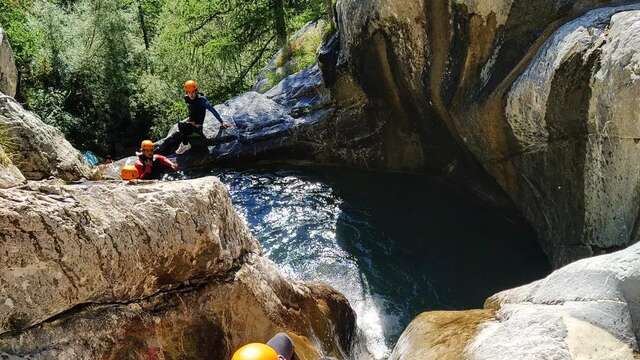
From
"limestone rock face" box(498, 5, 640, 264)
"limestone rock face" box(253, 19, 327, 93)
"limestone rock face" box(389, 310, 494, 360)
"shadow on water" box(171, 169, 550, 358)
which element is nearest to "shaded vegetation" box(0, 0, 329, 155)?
"limestone rock face" box(253, 19, 327, 93)

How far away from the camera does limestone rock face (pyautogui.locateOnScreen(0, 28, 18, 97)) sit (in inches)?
482

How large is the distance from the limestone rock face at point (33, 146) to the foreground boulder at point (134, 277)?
3.78 m

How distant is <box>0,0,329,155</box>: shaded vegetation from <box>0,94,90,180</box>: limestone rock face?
1322cm

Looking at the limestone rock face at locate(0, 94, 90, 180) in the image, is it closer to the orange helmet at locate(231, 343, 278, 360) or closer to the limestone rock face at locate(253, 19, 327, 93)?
the orange helmet at locate(231, 343, 278, 360)

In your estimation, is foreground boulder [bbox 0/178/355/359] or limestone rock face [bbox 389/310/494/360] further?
limestone rock face [bbox 389/310/494/360]

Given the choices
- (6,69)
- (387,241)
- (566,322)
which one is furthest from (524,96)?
(6,69)

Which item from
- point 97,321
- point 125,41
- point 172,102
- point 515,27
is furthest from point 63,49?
point 97,321

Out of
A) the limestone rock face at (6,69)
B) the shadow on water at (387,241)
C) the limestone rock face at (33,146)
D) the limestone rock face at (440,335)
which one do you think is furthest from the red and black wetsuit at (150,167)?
the limestone rock face at (440,335)

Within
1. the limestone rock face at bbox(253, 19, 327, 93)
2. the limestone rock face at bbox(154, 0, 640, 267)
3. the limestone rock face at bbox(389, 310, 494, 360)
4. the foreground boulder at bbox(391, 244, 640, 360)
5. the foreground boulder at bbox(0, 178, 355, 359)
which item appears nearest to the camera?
the foreground boulder at bbox(391, 244, 640, 360)

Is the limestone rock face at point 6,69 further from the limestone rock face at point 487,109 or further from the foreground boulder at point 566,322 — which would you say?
the foreground boulder at point 566,322

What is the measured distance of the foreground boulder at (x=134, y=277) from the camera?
4.65m

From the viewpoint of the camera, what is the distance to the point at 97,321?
17.0 ft

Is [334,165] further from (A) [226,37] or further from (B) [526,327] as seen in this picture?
(B) [526,327]

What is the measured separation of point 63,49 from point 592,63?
23727 mm
